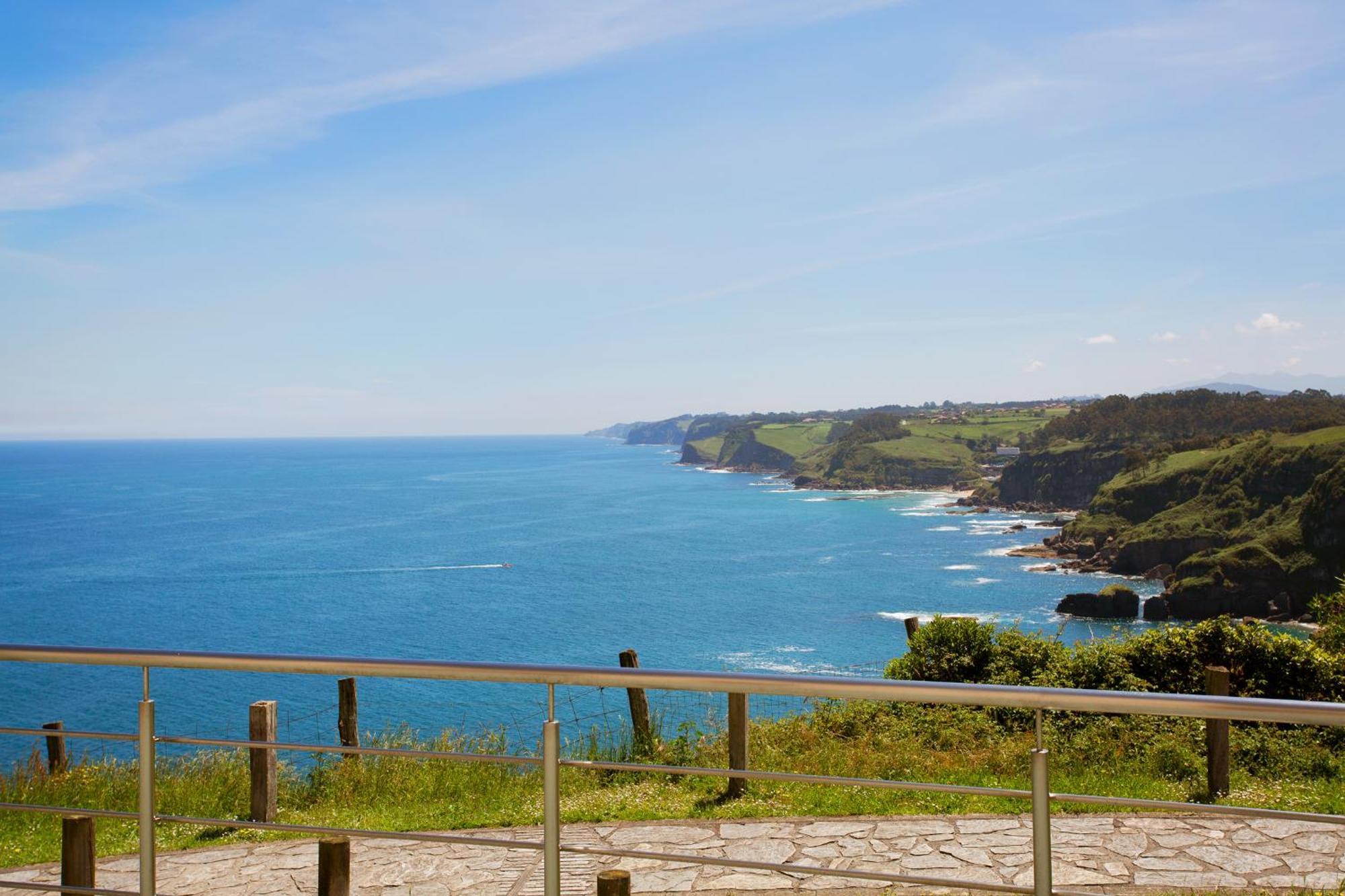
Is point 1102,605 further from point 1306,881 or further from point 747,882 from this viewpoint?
point 747,882

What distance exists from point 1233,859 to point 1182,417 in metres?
107

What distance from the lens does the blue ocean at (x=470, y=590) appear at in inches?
1410

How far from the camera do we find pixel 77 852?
2.88 metres

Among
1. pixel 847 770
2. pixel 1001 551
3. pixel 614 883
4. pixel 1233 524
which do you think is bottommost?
pixel 1001 551

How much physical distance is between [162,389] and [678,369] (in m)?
72.5

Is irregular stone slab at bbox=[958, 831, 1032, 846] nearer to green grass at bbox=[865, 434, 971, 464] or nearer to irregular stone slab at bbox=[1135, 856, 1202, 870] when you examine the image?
irregular stone slab at bbox=[1135, 856, 1202, 870]

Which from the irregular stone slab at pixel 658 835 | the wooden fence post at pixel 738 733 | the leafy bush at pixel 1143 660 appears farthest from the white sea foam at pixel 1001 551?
the irregular stone slab at pixel 658 835

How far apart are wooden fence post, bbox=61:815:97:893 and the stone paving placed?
188cm

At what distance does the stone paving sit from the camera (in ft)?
14.8

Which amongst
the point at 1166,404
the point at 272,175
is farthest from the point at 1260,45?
the point at 1166,404

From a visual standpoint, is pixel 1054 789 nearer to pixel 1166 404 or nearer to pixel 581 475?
pixel 1166 404

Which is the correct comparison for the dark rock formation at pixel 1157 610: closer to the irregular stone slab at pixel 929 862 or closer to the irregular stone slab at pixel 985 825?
the irregular stone slab at pixel 985 825

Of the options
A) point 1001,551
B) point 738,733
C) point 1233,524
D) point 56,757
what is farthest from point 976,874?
point 1001,551

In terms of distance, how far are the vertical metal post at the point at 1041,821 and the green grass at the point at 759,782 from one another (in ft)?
13.1
